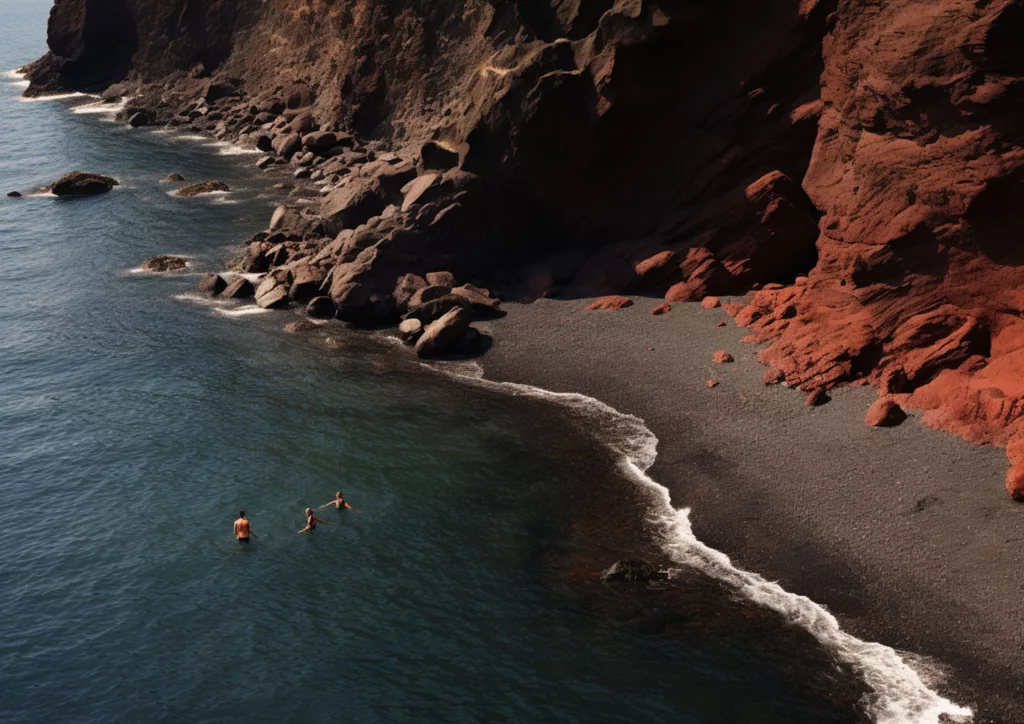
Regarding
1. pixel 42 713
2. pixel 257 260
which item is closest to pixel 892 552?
pixel 42 713

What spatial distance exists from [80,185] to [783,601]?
292 ft

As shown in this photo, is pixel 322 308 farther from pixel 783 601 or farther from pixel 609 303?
pixel 783 601

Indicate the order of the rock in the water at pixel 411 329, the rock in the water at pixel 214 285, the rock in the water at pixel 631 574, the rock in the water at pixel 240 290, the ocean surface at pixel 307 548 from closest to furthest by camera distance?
the ocean surface at pixel 307 548 < the rock in the water at pixel 631 574 < the rock in the water at pixel 411 329 < the rock in the water at pixel 240 290 < the rock in the water at pixel 214 285

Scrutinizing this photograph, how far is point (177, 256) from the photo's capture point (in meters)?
81.3

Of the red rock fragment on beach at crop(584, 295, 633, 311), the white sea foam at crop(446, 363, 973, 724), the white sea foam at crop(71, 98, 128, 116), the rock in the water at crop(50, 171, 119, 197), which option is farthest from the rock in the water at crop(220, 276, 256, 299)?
the white sea foam at crop(71, 98, 128, 116)

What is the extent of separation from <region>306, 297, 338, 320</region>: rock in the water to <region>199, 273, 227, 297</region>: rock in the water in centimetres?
985

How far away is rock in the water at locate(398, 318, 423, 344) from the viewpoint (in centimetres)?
6244

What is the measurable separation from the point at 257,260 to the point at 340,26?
153 ft

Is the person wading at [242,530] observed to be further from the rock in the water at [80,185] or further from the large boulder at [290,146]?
the rock in the water at [80,185]

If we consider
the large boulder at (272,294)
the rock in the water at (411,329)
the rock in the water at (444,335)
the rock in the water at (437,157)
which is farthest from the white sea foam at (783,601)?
the large boulder at (272,294)

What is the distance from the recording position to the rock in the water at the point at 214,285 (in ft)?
240

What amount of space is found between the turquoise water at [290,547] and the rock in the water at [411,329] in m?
1.67

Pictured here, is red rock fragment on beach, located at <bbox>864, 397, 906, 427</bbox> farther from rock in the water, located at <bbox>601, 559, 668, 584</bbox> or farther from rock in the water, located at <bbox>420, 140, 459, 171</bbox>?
rock in the water, located at <bbox>420, 140, 459, 171</bbox>

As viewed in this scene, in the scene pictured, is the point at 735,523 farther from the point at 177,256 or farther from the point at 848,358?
the point at 177,256
